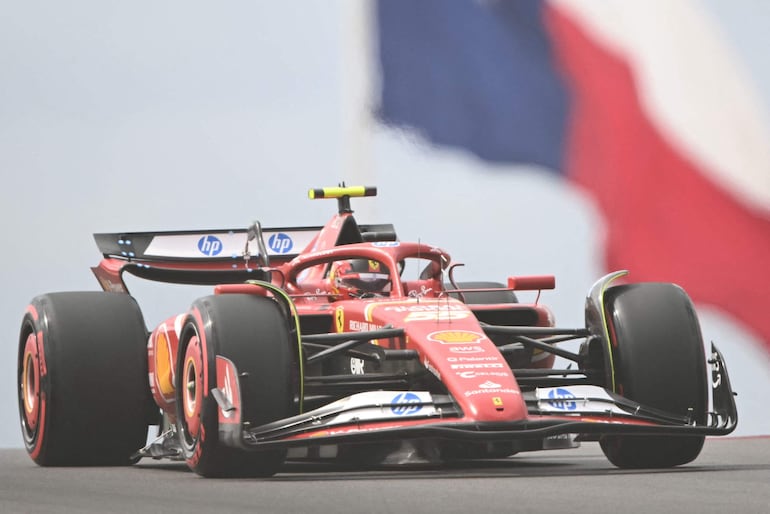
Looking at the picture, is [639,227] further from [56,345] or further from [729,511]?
[729,511]

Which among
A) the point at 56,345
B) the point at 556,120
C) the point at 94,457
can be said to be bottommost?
the point at 94,457

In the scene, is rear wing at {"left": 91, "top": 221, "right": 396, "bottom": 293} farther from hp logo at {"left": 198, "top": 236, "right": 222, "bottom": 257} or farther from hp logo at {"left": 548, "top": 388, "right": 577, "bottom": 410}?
hp logo at {"left": 548, "top": 388, "right": 577, "bottom": 410}

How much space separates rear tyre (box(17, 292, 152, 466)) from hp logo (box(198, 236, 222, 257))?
1.40m

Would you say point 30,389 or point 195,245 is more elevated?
point 195,245

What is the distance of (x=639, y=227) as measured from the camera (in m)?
13.4

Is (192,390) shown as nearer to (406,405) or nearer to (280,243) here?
(406,405)

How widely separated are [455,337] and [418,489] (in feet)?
3.97

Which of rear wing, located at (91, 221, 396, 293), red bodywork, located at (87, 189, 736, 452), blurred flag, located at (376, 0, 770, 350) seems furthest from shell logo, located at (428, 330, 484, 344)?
blurred flag, located at (376, 0, 770, 350)

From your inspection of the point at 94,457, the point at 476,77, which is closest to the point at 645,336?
the point at 94,457

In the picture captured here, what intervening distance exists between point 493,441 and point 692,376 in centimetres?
152

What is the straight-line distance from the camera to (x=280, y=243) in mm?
10883

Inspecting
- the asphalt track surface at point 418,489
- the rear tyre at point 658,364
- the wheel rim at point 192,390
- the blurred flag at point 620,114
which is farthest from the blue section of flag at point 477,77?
the wheel rim at point 192,390

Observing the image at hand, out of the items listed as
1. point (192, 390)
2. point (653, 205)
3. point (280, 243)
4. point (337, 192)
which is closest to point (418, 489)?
point (192, 390)

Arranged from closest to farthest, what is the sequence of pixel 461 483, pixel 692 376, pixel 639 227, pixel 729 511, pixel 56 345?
→ pixel 729 511 < pixel 461 483 < pixel 692 376 < pixel 56 345 < pixel 639 227
